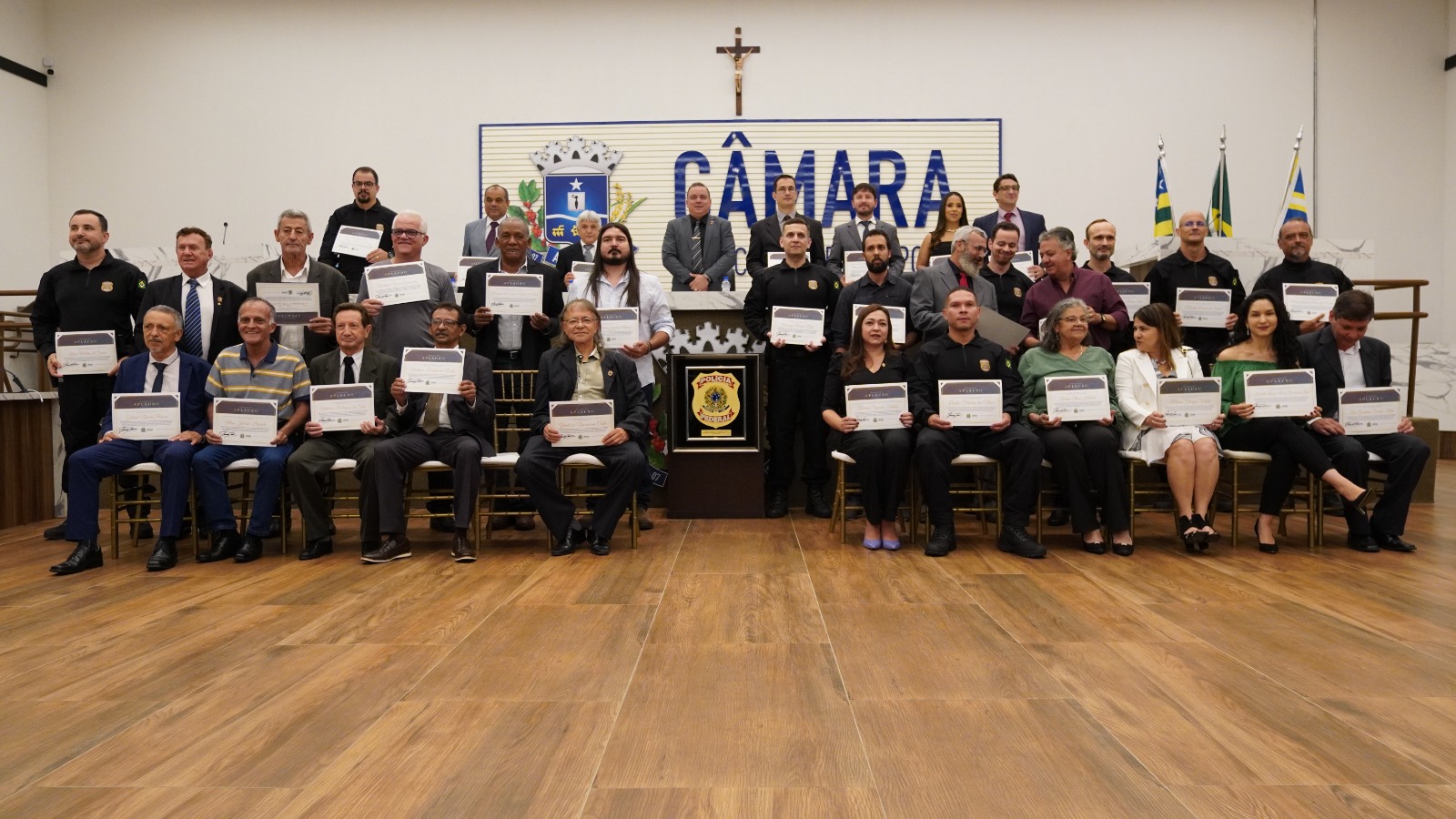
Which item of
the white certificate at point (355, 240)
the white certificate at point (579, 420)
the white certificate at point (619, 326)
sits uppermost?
the white certificate at point (355, 240)

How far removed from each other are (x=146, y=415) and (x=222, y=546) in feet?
2.41

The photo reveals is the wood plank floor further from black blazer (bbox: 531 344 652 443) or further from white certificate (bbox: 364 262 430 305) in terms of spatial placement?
white certificate (bbox: 364 262 430 305)

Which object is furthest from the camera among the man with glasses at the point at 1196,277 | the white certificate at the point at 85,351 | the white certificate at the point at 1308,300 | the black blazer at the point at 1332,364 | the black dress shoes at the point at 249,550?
the man with glasses at the point at 1196,277

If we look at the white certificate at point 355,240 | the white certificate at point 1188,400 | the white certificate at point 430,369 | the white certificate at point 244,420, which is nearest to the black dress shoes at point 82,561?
the white certificate at point 244,420

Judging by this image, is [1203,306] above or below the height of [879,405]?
above

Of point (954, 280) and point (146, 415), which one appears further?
point (954, 280)

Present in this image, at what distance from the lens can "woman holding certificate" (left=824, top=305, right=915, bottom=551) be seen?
4637 mm

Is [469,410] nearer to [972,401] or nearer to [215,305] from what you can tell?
[215,305]

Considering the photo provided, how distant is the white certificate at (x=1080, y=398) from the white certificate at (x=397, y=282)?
3.21m

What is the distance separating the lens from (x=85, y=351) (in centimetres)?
496

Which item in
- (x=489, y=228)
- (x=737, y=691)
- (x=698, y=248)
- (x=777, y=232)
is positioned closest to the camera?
(x=737, y=691)

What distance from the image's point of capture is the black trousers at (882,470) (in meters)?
4.63

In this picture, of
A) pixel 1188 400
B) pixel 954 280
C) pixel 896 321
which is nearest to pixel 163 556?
pixel 896 321

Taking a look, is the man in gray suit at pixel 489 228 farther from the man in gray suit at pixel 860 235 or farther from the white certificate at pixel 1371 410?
the white certificate at pixel 1371 410
